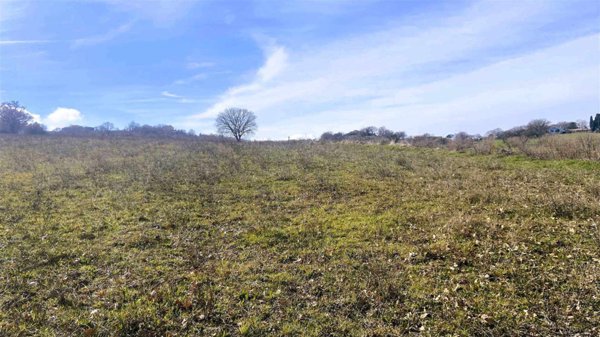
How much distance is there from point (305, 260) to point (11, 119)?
4769cm

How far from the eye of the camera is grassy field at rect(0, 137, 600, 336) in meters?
4.13

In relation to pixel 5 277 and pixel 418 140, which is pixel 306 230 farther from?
pixel 418 140

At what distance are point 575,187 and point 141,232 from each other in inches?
494

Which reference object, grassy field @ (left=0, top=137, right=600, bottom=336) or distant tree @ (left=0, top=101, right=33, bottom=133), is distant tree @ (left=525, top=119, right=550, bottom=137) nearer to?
grassy field @ (left=0, top=137, right=600, bottom=336)

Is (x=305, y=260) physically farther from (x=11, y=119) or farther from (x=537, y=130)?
(x=11, y=119)

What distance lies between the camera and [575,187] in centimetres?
991

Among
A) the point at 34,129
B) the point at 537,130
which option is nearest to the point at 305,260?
the point at 537,130

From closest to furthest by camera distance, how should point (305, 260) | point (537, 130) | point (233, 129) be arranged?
1. point (305, 260)
2. point (537, 130)
3. point (233, 129)

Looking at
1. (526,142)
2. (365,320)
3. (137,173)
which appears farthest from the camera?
(526,142)

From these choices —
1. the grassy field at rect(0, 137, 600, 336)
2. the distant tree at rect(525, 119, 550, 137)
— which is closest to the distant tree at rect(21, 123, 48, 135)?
the grassy field at rect(0, 137, 600, 336)

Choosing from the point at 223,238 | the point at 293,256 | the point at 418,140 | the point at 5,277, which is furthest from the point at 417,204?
the point at 418,140

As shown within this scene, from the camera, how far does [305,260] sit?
5.96 metres

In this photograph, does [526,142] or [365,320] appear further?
[526,142]

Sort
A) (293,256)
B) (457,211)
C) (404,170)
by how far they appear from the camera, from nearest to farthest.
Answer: (293,256)
(457,211)
(404,170)
